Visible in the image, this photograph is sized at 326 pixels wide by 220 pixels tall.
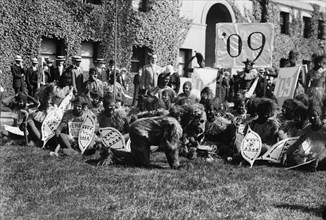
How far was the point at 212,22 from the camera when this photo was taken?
1138 inches

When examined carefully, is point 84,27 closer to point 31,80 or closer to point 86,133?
point 31,80

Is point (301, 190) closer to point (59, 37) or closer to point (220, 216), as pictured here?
point (220, 216)

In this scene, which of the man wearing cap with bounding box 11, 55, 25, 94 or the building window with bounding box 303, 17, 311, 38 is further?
the building window with bounding box 303, 17, 311, 38

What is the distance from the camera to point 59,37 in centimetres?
2047

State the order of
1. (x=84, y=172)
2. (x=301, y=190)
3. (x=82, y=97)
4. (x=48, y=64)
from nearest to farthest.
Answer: (x=301, y=190) → (x=84, y=172) → (x=82, y=97) → (x=48, y=64)

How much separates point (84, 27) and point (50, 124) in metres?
12.8

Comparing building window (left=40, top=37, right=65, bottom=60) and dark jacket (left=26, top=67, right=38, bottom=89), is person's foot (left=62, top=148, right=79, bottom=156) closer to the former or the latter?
dark jacket (left=26, top=67, right=38, bottom=89)

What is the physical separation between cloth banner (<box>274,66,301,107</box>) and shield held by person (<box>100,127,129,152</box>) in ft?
15.4

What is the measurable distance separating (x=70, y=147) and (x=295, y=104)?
3.81 meters

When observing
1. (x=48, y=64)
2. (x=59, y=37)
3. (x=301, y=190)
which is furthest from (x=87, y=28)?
(x=301, y=190)

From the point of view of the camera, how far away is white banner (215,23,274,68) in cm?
1299

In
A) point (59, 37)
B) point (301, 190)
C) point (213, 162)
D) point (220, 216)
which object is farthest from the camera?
point (59, 37)

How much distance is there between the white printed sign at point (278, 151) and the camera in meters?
7.92

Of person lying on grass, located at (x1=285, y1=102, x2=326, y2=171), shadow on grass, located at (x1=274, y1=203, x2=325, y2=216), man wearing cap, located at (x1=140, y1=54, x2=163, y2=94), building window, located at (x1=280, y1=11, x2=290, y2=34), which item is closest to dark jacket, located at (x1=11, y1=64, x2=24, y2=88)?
man wearing cap, located at (x1=140, y1=54, x2=163, y2=94)
